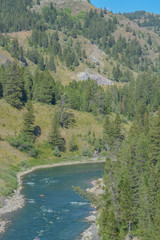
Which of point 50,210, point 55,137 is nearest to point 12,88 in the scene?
point 55,137

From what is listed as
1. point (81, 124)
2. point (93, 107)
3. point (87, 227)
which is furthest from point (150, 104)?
point (87, 227)

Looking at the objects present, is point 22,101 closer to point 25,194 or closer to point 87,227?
point 25,194

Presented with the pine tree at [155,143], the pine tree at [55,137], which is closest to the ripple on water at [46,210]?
the pine tree at [155,143]

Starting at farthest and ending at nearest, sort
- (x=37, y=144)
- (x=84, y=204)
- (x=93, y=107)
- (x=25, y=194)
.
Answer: (x=93, y=107), (x=37, y=144), (x=25, y=194), (x=84, y=204)

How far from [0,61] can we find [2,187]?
4873 inches

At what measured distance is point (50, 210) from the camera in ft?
184

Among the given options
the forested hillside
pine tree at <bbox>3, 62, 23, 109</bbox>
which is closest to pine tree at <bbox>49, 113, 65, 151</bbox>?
the forested hillside

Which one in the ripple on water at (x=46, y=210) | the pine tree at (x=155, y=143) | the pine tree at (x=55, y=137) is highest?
the pine tree at (x=155, y=143)

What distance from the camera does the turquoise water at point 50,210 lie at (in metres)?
45.0

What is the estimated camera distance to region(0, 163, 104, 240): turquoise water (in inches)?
1770

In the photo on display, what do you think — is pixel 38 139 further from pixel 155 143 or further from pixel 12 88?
pixel 155 143

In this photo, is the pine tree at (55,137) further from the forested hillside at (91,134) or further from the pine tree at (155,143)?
the pine tree at (155,143)

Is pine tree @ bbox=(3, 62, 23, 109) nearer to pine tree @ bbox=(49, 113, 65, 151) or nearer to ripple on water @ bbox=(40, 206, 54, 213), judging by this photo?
pine tree @ bbox=(49, 113, 65, 151)

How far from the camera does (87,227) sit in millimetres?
47719
